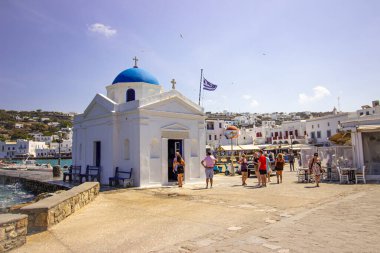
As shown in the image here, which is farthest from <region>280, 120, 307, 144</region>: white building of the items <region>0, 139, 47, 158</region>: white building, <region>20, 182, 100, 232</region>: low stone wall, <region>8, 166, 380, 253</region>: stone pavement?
<region>0, 139, 47, 158</region>: white building

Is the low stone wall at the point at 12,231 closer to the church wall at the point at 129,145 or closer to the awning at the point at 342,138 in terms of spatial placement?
the church wall at the point at 129,145

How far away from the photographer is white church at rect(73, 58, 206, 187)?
15305mm

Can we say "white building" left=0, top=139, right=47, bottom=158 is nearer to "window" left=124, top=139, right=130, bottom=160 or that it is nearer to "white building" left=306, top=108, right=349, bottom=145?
"white building" left=306, top=108, right=349, bottom=145

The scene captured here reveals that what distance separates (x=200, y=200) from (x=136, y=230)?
4375 mm

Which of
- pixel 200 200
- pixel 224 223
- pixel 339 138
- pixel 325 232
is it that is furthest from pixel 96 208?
pixel 339 138

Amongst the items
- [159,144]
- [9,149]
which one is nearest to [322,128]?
[159,144]

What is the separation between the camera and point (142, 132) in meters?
15.2

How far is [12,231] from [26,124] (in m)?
181

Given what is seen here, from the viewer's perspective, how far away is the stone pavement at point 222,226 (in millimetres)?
5375

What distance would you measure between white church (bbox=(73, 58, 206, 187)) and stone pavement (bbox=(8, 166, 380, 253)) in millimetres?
4820

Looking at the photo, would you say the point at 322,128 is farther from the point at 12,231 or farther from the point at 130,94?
the point at 12,231

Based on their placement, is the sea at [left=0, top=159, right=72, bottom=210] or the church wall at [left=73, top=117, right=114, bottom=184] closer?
the church wall at [left=73, top=117, right=114, bottom=184]

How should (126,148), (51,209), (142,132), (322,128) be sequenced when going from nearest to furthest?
(51,209) < (142,132) < (126,148) < (322,128)

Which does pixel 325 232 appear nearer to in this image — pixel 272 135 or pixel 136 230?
pixel 136 230
